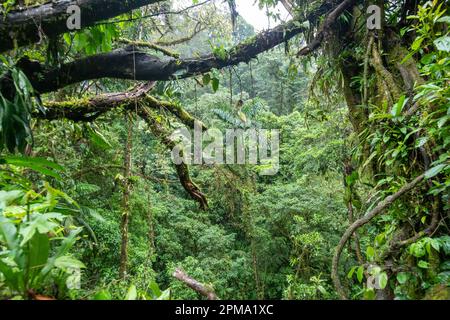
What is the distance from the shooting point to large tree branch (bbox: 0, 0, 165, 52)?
5.58ft

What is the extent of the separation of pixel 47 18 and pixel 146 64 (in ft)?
2.16

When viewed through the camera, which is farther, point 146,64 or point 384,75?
point 146,64

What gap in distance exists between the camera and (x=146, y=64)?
89.3 inches

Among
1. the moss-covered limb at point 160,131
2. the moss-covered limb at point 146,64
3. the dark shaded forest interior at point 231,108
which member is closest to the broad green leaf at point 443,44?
the dark shaded forest interior at point 231,108

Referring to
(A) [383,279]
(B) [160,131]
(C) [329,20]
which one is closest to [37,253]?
(A) [383,279]

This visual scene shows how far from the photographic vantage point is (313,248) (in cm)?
701

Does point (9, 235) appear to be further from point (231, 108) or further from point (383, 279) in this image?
point (231, 108)

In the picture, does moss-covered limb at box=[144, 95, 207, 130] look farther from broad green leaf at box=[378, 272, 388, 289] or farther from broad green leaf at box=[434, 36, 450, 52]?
broad green leaf at box=[378, 272, 388, 289]

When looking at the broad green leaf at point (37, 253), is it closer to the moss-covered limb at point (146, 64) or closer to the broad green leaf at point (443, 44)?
the broad green leaf at point (443, 44)

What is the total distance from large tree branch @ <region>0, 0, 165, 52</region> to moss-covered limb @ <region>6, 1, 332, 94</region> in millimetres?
379

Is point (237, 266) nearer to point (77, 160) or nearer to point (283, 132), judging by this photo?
point (283, 132)

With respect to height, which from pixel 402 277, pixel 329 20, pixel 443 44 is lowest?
pixel 402 277

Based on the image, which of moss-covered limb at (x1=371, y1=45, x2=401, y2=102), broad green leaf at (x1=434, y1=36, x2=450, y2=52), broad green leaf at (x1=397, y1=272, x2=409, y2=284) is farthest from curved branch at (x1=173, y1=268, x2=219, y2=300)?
moss-covered limb at (x1=371, y1=45, x2=401, y2=102)
